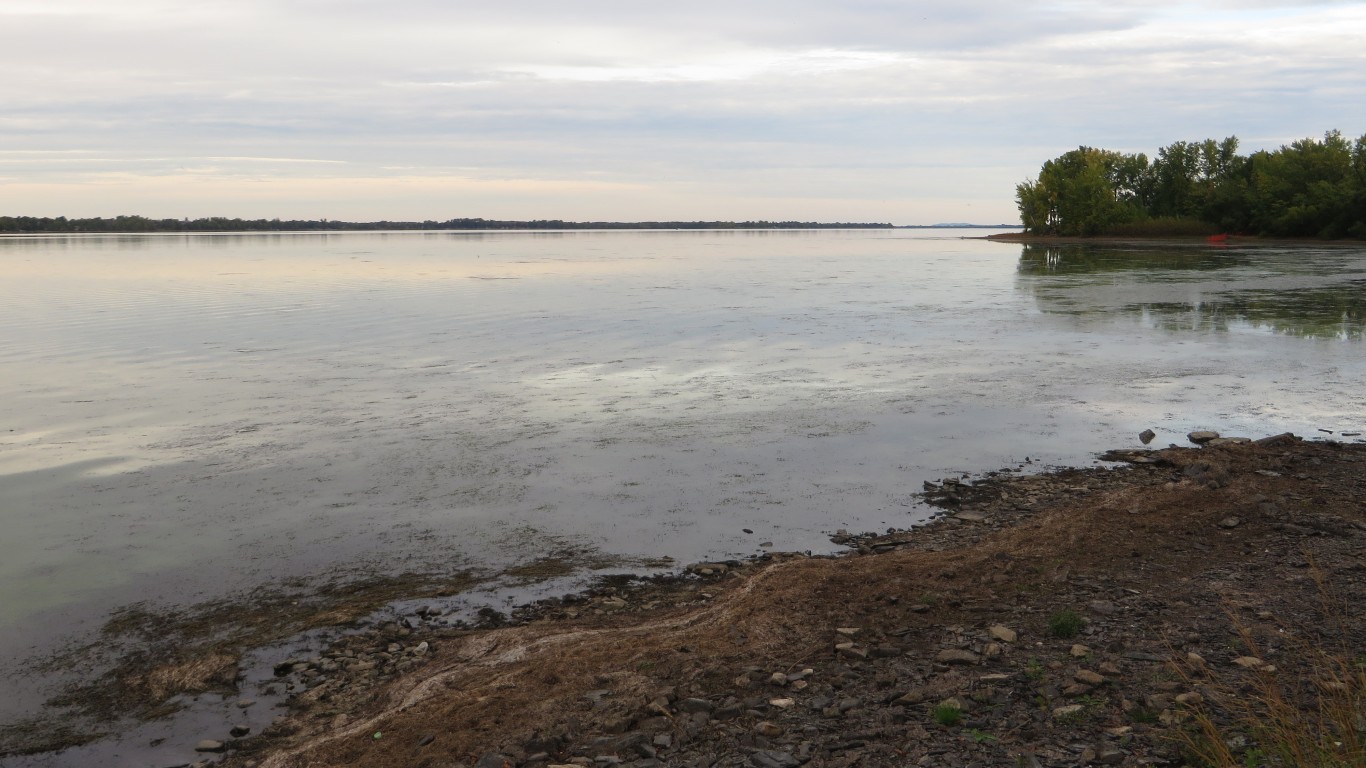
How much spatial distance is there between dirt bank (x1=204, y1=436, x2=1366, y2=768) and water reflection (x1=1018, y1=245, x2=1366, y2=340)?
17898 millimetres

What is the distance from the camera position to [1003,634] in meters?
6.70

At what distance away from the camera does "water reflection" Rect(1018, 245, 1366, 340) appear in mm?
26156

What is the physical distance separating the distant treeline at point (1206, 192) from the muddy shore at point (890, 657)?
87.5 m

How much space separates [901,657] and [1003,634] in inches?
28.3

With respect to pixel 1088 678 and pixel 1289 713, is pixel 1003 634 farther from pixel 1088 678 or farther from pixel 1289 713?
pixel 1289 713

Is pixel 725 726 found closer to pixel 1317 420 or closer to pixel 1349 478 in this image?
pixel 1349 478

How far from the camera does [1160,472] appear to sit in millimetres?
11539

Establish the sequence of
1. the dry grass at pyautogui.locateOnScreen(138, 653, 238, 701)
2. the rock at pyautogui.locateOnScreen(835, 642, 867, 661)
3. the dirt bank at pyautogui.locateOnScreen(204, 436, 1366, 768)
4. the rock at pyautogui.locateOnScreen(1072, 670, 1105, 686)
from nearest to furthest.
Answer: the dirt bank at pyautogui.locateOnScreen(204, 436, 1366, 768) → the rock at pyautogui.locateOnScreen(1072, 670, 1105, 686) → the rock at pyautogui.locateOnScreen(835, 642, 867, 661) → the dry grass at pyautogui.locateOnScreen(138, 653, 238, 701)

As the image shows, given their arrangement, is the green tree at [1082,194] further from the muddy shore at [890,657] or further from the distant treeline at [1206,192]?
the muddy shore at [890,657]

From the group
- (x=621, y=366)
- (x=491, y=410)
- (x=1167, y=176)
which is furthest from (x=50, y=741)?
(x=1167, y=176)

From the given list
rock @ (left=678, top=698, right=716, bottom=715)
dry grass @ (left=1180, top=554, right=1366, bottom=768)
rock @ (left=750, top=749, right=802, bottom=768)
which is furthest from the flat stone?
dry grass @ (left=1180, top=554, right=1366, bottom=768)

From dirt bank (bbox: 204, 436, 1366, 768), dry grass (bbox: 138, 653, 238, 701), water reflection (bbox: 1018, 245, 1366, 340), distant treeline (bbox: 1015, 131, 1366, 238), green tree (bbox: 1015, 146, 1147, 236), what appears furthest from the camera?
green tree (bbox: 1015, 146, 1147, 236)

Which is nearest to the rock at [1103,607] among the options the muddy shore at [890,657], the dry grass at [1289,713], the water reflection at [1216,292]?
the muddy shore at [890,657]

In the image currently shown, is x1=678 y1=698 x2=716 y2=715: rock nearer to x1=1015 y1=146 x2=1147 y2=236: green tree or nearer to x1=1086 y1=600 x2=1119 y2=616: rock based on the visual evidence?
x1=1086 y1=600 x2=1119 y2=616: rock
